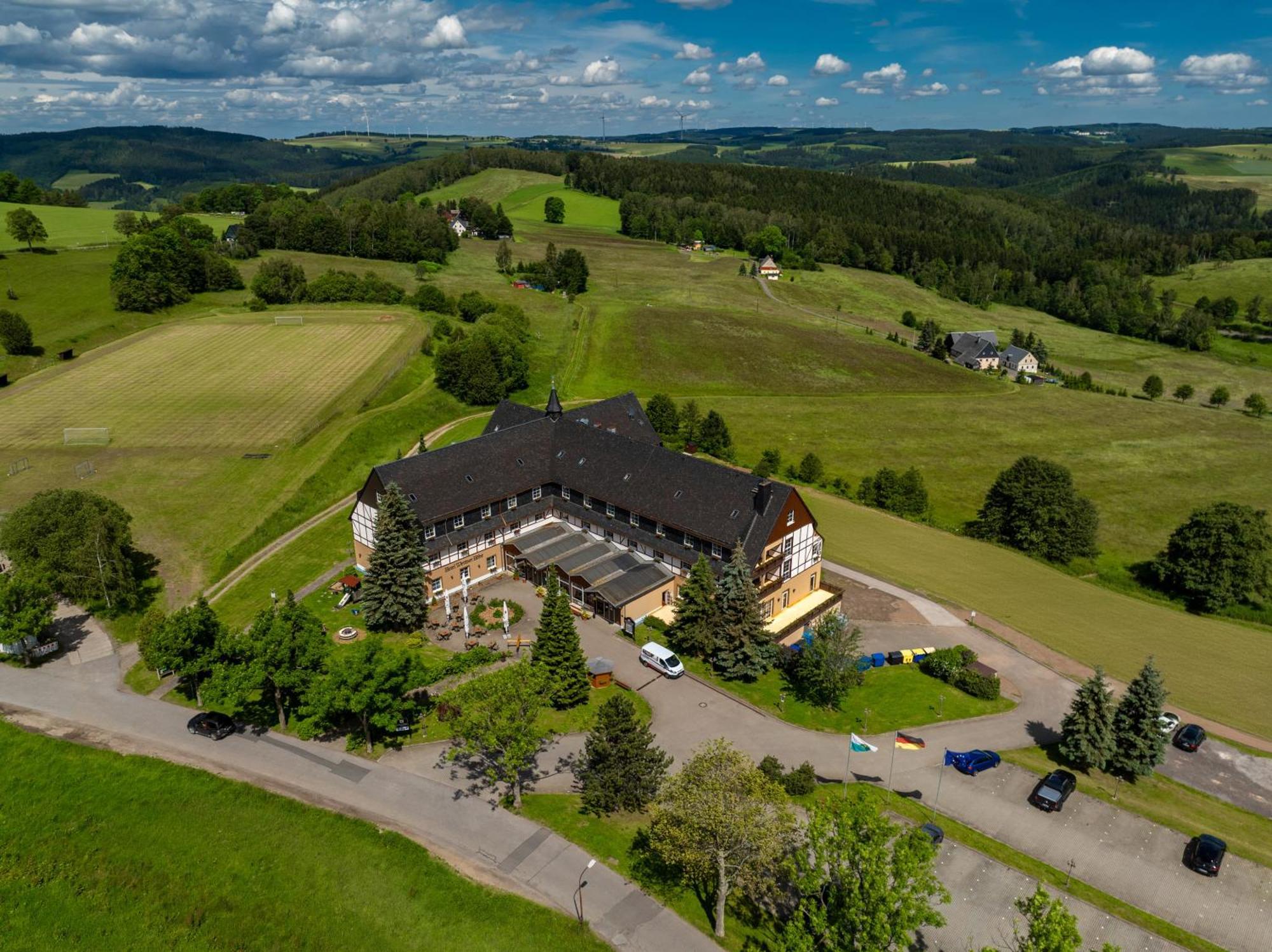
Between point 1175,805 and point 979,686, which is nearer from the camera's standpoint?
point 1175,805

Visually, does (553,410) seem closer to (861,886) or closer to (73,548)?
(73,548)

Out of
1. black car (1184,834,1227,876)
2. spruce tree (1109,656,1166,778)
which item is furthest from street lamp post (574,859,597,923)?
spruce tree (1109,656,1166,778)

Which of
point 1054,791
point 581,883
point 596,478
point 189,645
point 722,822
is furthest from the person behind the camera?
point 596,478

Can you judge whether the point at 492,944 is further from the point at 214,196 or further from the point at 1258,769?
the point at 214,196

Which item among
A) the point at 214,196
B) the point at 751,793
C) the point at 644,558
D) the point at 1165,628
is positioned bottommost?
the point at 1165,628

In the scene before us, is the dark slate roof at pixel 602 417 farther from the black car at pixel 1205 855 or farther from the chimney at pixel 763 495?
the black car at pixel 1205 855

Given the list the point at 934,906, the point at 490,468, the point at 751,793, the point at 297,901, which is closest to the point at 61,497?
the point at 490,468

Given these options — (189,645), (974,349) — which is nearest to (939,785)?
(189,645)
